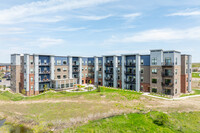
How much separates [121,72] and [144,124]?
109 ft

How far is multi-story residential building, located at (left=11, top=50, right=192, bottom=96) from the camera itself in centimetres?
4506

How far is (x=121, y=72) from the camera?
2212 inches

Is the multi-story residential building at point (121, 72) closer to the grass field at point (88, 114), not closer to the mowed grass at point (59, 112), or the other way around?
the grass field at point (88, 114)

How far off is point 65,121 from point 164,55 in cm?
3715

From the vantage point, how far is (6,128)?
25.1m

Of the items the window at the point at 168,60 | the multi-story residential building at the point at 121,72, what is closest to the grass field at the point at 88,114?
the multi-story residential building at the point at 121,72

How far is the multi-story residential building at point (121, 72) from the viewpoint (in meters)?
45.1

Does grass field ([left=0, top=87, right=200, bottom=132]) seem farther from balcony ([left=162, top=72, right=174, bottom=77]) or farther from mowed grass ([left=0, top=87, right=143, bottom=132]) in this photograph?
balcony ([left=162, top=72, right=174, bottom=77])

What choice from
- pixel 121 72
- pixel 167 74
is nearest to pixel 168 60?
pixel 167 74

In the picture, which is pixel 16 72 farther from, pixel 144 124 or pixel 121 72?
pixel 144 124

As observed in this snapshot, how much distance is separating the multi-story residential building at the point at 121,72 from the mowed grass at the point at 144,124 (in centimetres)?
1959

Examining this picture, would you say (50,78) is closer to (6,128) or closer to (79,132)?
(6,128)

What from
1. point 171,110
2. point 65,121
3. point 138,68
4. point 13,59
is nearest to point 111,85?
point 138,68

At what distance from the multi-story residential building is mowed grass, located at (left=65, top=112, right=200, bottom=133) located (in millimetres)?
19588
